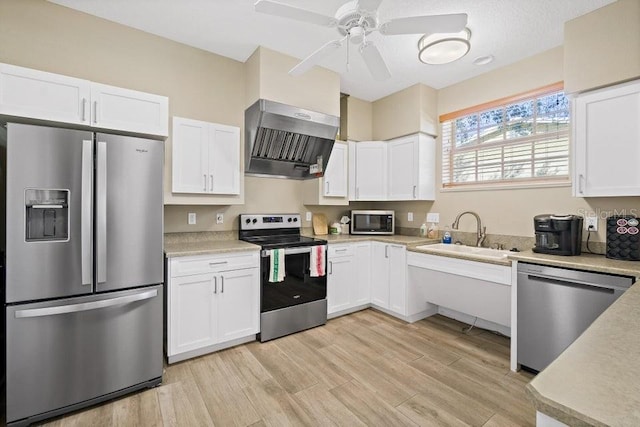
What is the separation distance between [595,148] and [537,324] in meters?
1.37

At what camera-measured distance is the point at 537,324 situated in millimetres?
2188

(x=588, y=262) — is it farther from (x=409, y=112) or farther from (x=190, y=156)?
(x=190, y=156)

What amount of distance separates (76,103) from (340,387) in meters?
2.63

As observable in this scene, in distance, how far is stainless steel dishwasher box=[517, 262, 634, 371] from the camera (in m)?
1.91

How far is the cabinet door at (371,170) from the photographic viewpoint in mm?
3904

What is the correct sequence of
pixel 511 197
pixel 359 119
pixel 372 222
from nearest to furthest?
pixel 511 197 → pixel 372 222 → pixel 359 119

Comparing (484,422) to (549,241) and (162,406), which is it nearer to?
(549,241)

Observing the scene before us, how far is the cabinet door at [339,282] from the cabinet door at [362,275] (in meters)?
0.08

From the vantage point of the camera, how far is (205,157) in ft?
9.02

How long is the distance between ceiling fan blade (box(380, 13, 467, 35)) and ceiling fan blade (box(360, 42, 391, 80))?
150mm

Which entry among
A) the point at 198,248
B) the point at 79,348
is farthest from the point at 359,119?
the point at 79,348

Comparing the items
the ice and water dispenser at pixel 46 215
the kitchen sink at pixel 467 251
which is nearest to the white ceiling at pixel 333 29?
the ice and water dispenser at pixel 46 215

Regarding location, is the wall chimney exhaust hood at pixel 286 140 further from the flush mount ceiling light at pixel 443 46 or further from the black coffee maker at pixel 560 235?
the black coffee maker at pixel 560 235

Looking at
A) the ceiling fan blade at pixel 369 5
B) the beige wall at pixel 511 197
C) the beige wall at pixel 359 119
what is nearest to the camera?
the ceiling fan blade at pixel 369 5
